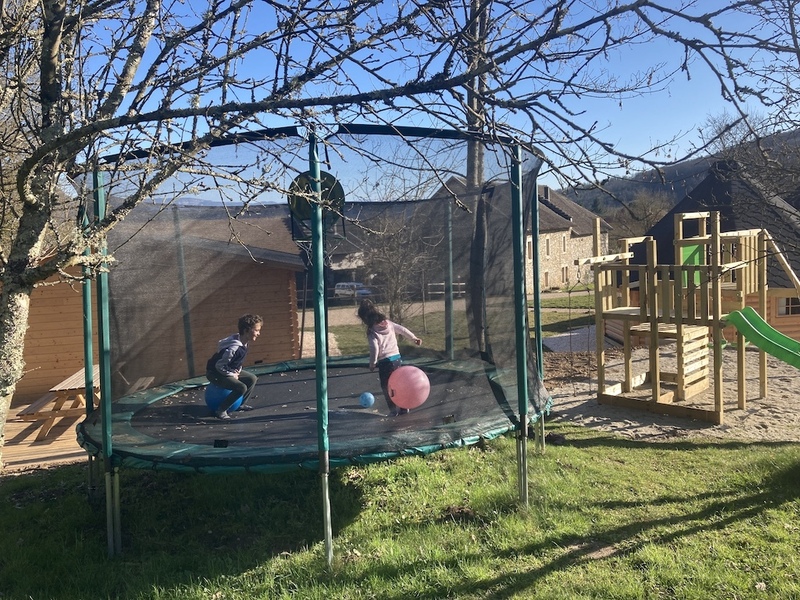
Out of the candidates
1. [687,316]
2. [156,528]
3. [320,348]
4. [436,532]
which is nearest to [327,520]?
[436,532]

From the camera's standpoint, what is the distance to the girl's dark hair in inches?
174

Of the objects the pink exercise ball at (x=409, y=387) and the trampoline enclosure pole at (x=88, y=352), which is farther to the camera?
the pink exercise ball at (x=409, y=387)

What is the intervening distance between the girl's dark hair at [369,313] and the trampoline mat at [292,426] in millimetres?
629

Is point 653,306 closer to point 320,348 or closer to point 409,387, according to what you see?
point 409,387

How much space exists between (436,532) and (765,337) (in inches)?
155

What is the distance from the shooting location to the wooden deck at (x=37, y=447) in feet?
19.6

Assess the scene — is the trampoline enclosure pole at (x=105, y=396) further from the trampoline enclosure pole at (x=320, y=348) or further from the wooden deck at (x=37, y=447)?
the wooden deck at (x=37, y=447)

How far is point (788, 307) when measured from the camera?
482 inches

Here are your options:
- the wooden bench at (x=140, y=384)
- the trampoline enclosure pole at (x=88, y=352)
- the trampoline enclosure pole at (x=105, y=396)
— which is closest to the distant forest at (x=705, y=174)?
the trampoline enclosure pole at (x=105, y=396)

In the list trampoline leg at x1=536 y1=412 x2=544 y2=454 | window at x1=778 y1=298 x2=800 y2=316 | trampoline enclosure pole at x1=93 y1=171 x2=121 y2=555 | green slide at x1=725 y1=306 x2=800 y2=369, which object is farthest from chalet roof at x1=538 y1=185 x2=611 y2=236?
trampoline enclosure pole at x1=93 y1=171 x2=121 y2=555

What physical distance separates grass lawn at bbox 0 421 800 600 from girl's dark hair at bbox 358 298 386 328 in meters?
1.16

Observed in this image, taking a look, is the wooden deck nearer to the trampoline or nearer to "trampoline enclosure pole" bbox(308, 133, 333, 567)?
the trampoline

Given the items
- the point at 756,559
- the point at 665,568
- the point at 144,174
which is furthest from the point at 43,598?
the point at 756,559

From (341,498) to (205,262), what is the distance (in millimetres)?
1906
